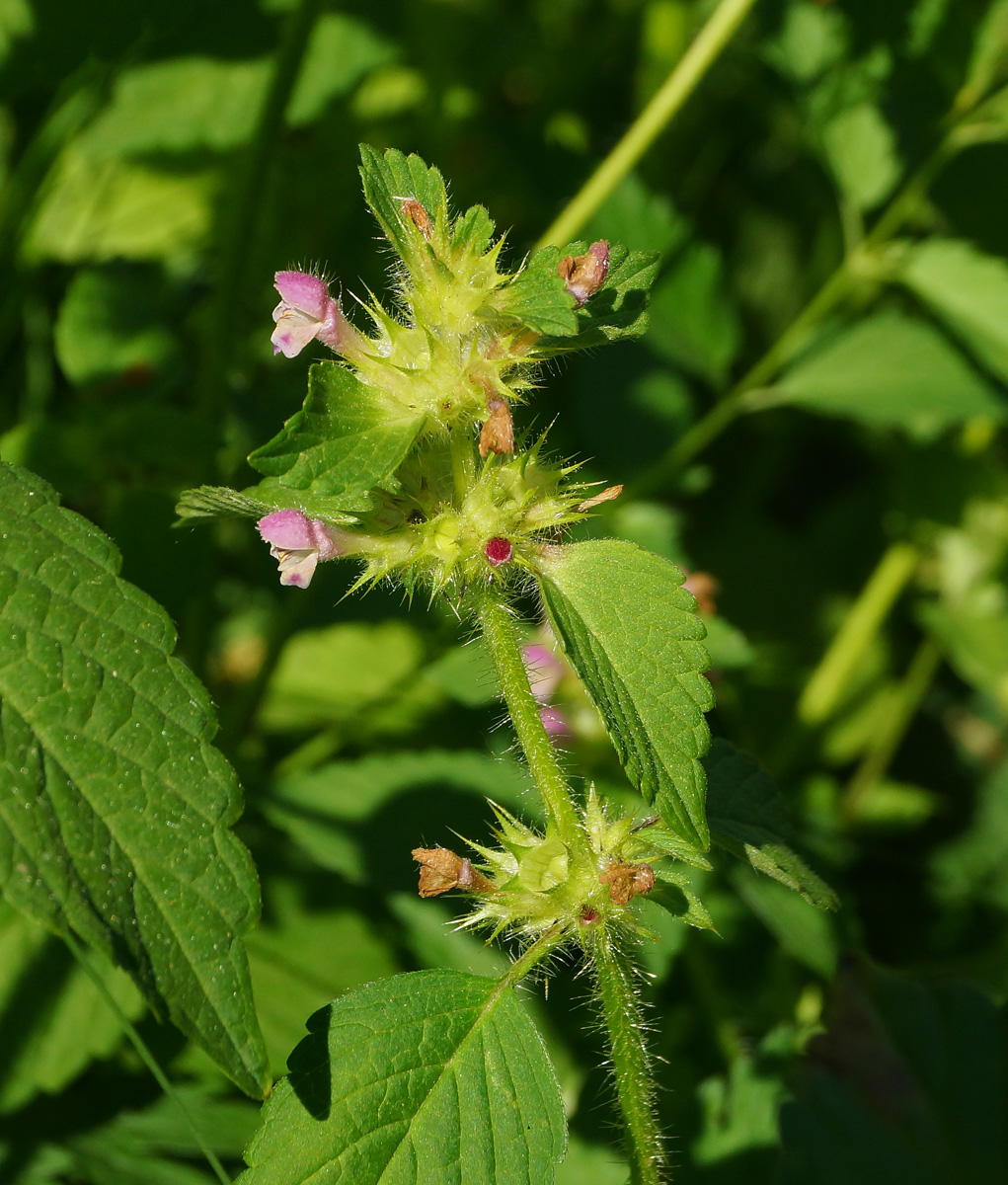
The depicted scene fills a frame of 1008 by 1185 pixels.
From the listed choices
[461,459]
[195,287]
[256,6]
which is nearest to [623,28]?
[256,6]

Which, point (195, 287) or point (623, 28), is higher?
point (623, 28)

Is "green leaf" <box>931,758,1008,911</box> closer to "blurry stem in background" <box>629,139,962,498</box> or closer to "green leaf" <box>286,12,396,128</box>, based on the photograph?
"blurry stem in background" <box>629,139,962,498</box>

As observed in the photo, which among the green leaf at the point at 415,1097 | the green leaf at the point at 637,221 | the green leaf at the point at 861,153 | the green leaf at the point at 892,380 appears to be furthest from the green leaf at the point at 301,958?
the green leaf at the point at 861,153

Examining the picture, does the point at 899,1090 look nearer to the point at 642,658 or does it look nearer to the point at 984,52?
the point at 642,658

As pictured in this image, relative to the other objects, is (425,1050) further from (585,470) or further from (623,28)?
(623,28)

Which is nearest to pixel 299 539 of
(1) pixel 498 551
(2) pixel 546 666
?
(1) pixel 498 551

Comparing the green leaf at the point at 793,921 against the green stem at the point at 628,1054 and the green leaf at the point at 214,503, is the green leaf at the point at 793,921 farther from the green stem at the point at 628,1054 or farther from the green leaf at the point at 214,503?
the green leaf at the point at 214,503

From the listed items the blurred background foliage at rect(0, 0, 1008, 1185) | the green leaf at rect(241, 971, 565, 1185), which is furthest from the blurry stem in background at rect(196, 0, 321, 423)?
the green leaf at rect(241, 971, 565, 1185)
